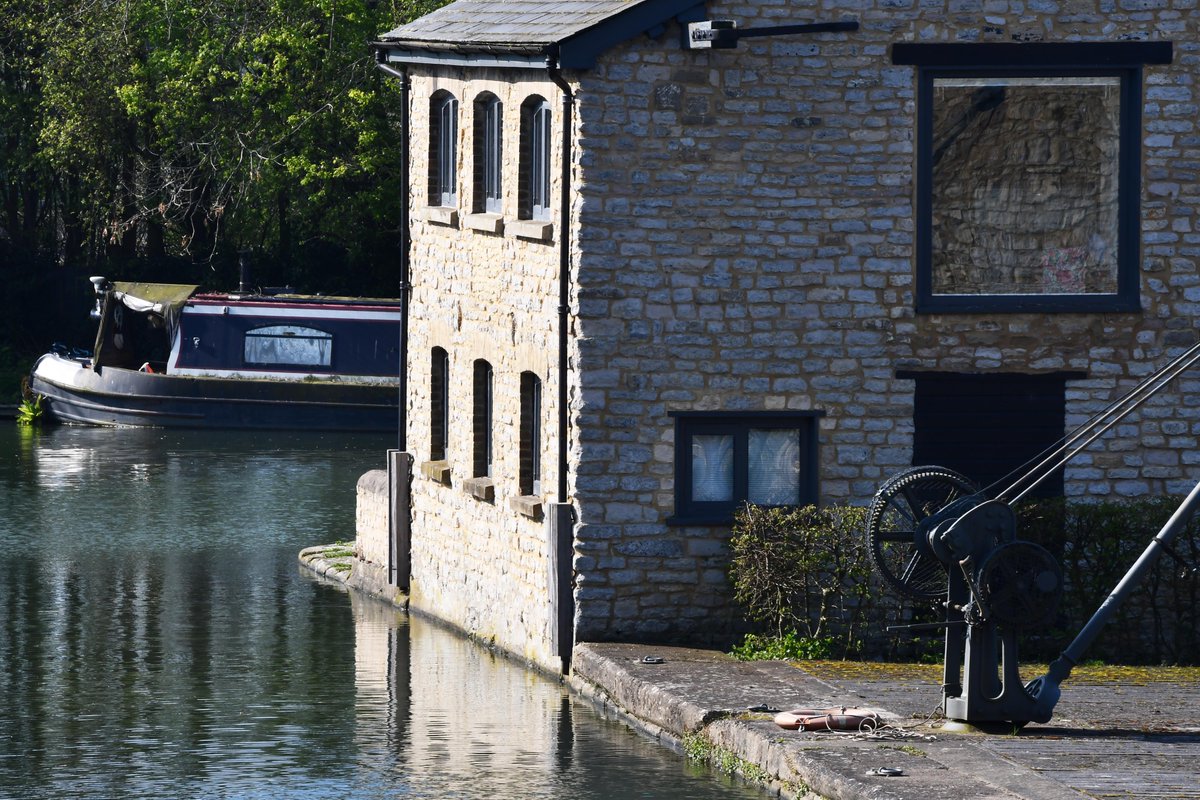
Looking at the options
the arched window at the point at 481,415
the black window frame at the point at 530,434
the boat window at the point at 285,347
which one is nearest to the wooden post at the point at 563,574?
the black window frame at the point at 530,434

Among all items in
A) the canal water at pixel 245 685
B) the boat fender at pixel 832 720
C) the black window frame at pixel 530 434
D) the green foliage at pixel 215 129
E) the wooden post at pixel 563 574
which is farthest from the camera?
the green foliage at pixel 215 129

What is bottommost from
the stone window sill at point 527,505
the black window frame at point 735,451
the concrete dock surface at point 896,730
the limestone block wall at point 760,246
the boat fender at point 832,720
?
the concrete dock surface at point 896,730

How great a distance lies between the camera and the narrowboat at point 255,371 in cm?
3716

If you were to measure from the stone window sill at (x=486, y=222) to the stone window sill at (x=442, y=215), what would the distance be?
1.03 feet

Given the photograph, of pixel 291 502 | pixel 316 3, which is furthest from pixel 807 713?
pixel 316 3

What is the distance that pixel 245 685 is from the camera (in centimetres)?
1706

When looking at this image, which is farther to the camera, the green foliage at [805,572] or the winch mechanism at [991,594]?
the green foliage at [805,572]

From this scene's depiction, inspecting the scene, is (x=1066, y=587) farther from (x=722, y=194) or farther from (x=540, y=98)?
(x=540, y=98)

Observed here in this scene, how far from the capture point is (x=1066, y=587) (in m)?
16.4

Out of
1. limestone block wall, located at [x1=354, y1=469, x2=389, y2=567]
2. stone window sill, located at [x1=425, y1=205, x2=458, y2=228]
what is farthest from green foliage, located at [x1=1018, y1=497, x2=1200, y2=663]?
Result: limestone block wall, located at [x1=354, y1=469, x2=389, y2=567]

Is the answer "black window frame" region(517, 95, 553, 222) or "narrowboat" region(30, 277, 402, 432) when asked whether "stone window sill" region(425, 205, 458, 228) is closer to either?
"black window frame" region(517, 95, 553, 222)

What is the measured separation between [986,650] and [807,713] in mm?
1132

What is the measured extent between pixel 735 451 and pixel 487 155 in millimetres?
3931

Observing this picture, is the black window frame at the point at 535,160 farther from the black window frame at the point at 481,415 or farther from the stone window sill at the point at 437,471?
the stone window sill at the point at 437,471
